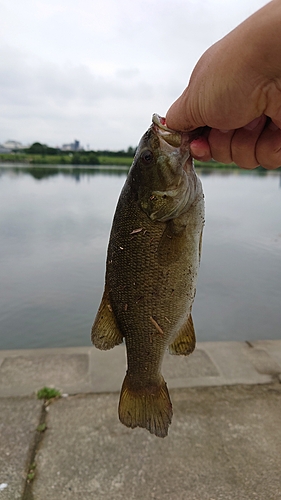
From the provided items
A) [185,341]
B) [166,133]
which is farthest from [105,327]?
[166,133]

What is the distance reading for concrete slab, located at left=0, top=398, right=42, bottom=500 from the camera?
2883 millimetres

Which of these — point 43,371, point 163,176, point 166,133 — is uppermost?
point 166,133

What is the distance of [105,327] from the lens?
1.79 m

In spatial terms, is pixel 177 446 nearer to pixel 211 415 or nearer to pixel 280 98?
pixel 211 415

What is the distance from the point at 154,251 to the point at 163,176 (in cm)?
33

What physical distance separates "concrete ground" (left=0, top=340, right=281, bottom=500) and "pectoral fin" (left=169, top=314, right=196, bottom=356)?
62.8 inches

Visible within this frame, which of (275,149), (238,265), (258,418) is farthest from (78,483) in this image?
(238,265)

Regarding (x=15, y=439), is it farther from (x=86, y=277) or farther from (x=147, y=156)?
(x=86, y=277)

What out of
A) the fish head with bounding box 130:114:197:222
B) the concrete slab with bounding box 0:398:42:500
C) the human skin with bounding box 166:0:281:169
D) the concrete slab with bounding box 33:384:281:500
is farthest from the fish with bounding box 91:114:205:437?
the concrete slab with bounding box 0:398:42:500

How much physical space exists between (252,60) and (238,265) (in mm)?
9680

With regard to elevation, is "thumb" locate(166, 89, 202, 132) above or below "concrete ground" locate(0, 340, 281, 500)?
above

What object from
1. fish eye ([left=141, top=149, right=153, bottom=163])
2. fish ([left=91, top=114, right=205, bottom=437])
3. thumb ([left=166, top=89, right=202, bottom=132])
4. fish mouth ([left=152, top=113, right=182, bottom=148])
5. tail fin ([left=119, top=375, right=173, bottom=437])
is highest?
thumb ([left=166, top=89, right=202, bottom=132])

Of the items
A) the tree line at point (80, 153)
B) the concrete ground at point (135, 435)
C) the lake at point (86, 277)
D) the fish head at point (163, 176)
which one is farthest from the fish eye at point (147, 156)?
the tree line at point (80, 153)

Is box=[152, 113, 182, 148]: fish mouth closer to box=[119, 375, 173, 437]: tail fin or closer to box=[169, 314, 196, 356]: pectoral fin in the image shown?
box=[169, 314, 196, 356]: pectoral fin
